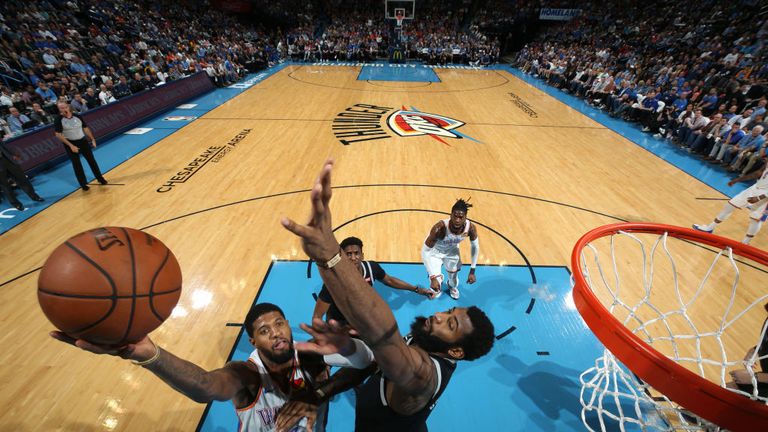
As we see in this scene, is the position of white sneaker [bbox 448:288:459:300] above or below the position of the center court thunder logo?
below

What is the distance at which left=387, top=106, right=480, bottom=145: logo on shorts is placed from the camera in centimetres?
1011

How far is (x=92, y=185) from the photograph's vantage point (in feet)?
22.9

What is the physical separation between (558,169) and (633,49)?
1428 cm

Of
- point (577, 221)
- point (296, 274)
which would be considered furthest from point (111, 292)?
point (577, 221)

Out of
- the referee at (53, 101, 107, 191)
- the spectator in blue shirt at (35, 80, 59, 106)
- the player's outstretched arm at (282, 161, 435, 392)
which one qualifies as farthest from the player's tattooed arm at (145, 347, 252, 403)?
the spectator in blue shirt at (35, 80, 59, 106)

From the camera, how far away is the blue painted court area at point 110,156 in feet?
20.4

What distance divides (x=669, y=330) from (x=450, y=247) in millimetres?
2193

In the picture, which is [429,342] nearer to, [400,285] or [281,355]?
[281,355]

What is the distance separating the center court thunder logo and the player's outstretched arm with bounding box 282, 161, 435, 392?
8424 millimetres

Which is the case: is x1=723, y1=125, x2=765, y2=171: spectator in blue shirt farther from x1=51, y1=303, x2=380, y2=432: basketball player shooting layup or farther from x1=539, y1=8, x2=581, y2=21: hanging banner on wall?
x1=539, y1=8, x2=581, y2=21: hanging banner on wall

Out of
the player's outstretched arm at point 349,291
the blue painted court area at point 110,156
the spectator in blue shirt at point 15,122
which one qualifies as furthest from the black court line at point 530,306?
the spectator in blue shirt at point 15,122

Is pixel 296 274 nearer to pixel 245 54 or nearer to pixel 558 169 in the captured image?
pixel 558 169

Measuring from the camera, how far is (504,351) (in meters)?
3.85

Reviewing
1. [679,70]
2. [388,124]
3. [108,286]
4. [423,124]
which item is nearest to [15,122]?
[388,124]
